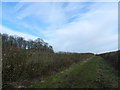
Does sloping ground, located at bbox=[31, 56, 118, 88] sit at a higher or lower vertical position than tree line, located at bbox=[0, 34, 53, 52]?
lower

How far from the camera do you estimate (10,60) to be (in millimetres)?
6203

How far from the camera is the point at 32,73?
802 centimetres

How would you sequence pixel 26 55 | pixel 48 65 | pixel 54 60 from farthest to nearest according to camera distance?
pixel 54 60, pixel 48 65, pixel 26 55

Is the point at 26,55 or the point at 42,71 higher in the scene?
the point at 26,55

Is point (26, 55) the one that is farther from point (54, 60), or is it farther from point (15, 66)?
point (54, 60)

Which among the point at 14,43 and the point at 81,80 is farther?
the point at 14,43

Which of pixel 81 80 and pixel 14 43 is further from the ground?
pixel 14 43

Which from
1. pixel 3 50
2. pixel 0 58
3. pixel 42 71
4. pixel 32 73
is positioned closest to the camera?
pixel 0 58

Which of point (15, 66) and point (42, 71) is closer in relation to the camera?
point (15, 66)

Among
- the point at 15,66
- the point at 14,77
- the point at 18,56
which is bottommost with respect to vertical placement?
the point at 14,77

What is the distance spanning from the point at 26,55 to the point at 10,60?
135 centimetres

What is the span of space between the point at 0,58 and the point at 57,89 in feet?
8.77

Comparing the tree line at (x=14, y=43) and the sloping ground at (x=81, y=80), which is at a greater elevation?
the tree line at (x=14, y=43)

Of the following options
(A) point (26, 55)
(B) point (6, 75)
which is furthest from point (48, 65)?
(B) point (6, 75)
